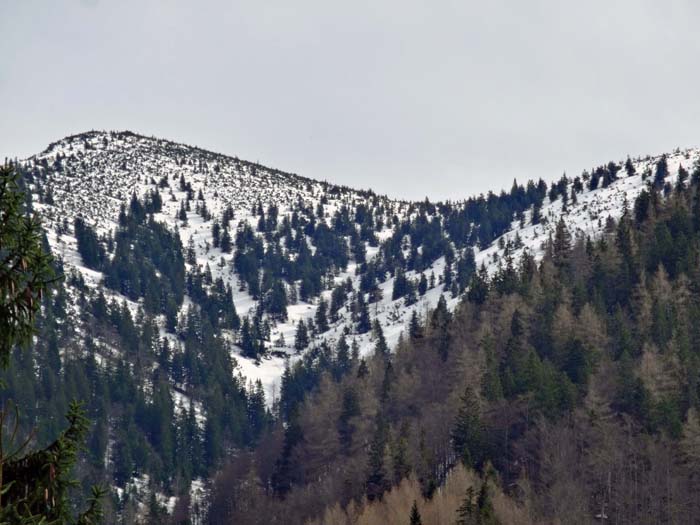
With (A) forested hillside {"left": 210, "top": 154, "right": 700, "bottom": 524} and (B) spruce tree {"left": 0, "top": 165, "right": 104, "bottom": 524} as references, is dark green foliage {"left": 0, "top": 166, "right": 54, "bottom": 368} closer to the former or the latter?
(B) spruce tree {"left": 0, "top": 165, "right": 104, "bottom": 524}

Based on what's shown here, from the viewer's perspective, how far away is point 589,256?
128375mm

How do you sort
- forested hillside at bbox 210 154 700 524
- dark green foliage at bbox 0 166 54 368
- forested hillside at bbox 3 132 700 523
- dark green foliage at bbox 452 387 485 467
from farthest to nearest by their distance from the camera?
dark green foliage at bbox 452 387 485 467, forested hillside at bbox 3 132 700 523, forested hillside at bbox 210 154 700 524, dark green foliage at bbox 0 166 54 368

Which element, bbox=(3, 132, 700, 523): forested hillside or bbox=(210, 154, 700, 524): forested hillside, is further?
bbox=(3, 132, 700, 523): forested hillside

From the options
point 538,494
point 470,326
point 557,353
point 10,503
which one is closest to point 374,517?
point 538,494

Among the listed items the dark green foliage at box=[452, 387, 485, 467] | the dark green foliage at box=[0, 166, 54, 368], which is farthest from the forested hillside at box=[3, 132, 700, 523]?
the dark green foliage at box=[0, 166, 54, 368]

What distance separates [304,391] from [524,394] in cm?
9587

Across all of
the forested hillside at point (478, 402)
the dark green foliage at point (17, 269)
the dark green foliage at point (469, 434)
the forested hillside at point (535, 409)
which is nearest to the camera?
the dark green foliage at point (17, 269)

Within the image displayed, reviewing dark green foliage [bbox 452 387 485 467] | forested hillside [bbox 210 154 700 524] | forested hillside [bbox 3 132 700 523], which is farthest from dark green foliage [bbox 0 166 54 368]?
dark green foliage [bbox 452 387 485 467]

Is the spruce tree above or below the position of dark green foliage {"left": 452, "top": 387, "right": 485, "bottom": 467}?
above

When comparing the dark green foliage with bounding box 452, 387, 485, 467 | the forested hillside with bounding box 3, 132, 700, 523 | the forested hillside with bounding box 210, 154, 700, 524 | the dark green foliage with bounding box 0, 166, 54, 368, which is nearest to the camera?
the dark green foliage with bounding box 0, 166, 54, 368

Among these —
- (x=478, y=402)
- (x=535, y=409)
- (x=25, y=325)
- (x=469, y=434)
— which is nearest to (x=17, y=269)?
(x=25, y=325)

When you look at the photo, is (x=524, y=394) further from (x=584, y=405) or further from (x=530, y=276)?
(x=530, y=276)

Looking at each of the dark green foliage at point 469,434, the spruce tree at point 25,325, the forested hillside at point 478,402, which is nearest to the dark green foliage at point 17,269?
the spruce tree at point 25,325

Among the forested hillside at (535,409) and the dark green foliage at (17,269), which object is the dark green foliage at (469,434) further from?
the dark green foliage at (17,269)
